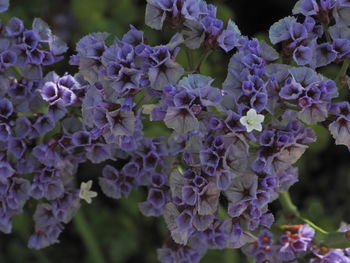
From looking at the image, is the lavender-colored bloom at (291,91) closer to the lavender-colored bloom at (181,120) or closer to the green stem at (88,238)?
the lavender-colored bloom at (181,120)

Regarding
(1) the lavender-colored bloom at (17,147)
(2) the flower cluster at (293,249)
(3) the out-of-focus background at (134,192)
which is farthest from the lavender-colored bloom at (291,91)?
(3) the out-of-focus background at (134,192)

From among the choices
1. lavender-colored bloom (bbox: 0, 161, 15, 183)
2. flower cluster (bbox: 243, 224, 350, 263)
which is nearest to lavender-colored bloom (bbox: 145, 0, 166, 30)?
lavender-colored bloom (bbox: 0, 161, 15, 183)

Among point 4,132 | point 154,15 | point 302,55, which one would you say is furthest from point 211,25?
point 4,132

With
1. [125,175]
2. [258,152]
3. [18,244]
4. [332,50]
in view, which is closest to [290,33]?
[332,50]

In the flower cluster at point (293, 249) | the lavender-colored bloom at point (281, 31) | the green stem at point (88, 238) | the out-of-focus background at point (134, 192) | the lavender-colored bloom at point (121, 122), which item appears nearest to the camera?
the lavender-colored bloom at point (121, 122)

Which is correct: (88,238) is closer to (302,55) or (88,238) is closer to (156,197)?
(156,197)

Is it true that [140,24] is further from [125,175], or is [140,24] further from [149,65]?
[149,65]
